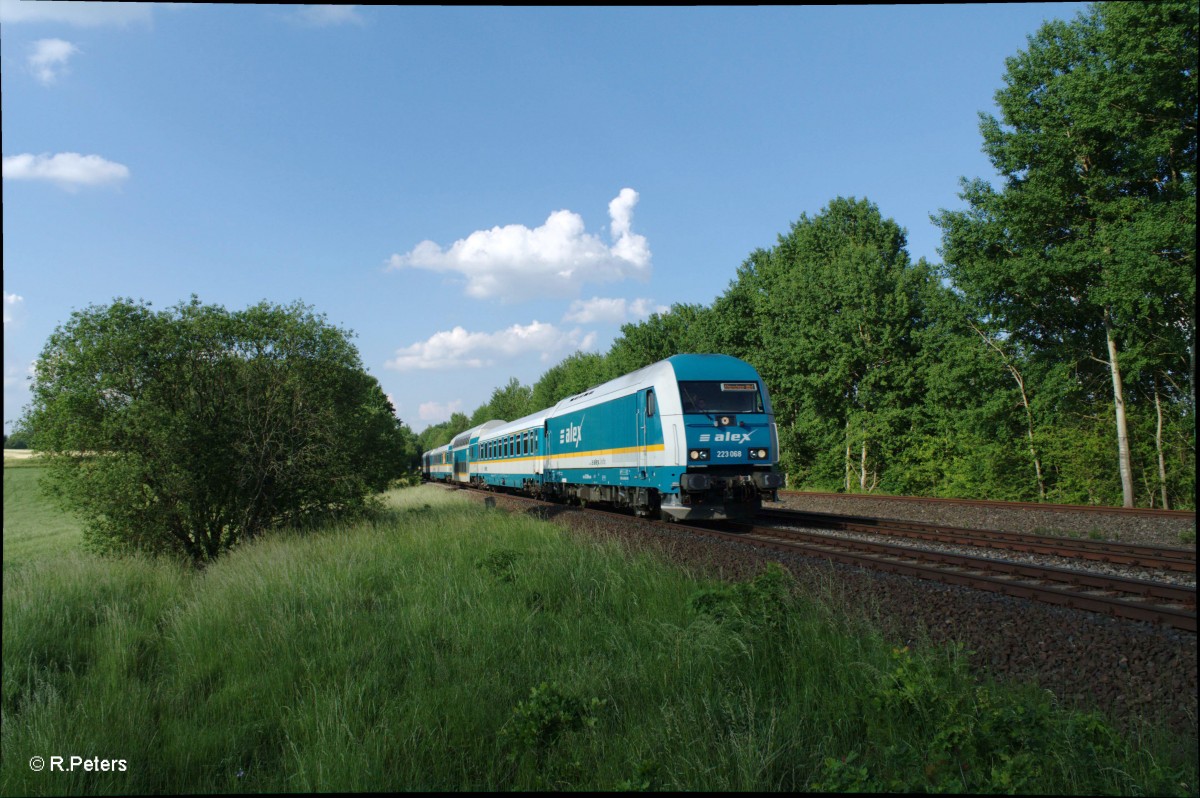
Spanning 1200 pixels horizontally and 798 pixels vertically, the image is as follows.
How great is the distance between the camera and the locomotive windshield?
1415 centimetres

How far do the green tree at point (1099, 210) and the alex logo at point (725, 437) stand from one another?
9.53m

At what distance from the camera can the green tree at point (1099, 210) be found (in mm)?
15790

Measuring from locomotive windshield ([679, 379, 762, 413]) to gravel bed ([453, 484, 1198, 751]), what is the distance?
559 cm

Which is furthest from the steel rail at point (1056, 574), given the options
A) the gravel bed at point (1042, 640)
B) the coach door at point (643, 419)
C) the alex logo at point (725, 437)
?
the coach door at point (643, 419)

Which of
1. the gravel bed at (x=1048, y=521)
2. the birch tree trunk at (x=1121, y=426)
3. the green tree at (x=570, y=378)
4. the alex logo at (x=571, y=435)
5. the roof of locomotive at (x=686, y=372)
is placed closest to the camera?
the gravel bed at (x=1048, y=521)

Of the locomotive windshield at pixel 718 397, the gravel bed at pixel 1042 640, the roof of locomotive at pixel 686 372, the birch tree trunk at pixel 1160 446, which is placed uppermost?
the roof of locomotive at pixel 686 372

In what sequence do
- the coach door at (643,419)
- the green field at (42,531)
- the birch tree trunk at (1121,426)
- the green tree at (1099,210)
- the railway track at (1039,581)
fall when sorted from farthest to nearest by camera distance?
the birch tree trunk at (1121,426)
the green tree at (1099,210)
the coach door at (643,419)
the green field at (42,531)
the railway track at (1039,581)

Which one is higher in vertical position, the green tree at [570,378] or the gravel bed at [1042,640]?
the green tree at [570,378]

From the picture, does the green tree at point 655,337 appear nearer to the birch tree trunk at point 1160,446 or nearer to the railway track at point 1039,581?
the birch tree trunk at point 1160,446

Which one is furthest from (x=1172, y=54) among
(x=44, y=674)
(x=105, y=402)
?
(x=105, y=402)

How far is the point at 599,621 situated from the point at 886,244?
140 feet

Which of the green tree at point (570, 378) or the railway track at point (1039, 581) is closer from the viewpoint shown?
the railway track at point (1039, 581)

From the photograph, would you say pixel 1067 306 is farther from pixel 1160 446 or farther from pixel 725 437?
pixel 725 437

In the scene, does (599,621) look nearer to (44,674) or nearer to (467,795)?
(467,795)
